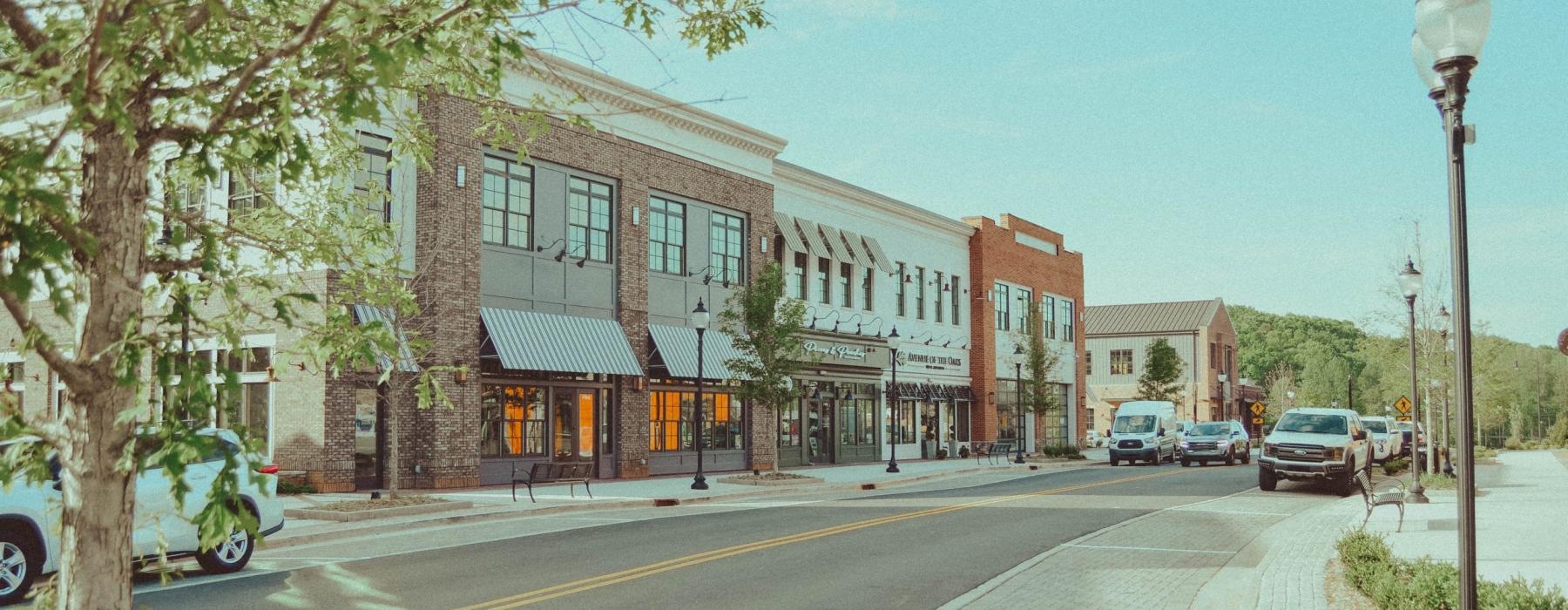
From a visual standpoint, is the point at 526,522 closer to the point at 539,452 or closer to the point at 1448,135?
the point at 539,452

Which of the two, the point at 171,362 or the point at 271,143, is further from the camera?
the point at 271,143

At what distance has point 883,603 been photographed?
10.8m

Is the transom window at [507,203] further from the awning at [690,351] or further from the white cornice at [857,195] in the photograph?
the white cornice at [857,195]

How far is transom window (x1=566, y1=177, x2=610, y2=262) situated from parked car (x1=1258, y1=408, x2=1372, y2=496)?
665 inches

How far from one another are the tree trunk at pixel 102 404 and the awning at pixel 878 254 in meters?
37.4

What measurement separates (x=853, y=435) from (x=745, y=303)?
12.3 meters

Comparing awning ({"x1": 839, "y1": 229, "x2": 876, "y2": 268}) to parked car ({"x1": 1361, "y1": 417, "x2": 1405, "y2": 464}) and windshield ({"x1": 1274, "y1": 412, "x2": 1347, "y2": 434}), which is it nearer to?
windshield ({"x1": 1274, "y1": 412, "x2": 1347, "y2": 434})

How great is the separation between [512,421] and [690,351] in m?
6.42

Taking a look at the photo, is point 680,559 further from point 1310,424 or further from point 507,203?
point 1310,424

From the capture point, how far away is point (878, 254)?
41.5m

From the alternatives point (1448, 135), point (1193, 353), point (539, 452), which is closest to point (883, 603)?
point (1448, 135)

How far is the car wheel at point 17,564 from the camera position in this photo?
10750 millimetres

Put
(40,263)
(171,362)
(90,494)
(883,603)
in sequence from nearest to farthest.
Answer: (40,263) < (171,362) < (90,494) < (883,603)

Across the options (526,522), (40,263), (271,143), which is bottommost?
(526,522)
